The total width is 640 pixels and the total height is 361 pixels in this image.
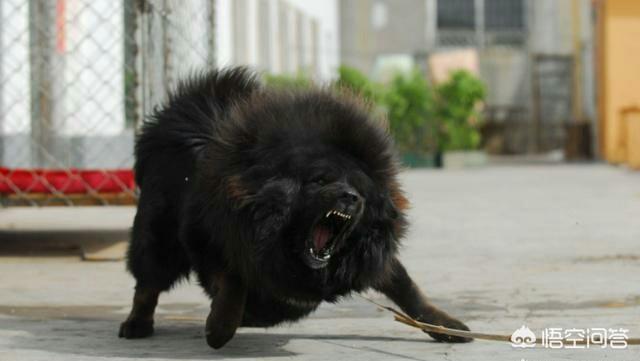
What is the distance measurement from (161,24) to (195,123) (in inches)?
132

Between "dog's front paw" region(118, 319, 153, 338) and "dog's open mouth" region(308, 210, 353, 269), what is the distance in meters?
1.15

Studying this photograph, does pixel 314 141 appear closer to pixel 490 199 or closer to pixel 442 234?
pixel 442 234

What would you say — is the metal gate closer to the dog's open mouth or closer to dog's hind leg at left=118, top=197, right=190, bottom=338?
dog's hind leg at left=118, top=197, right=190, bottom=338

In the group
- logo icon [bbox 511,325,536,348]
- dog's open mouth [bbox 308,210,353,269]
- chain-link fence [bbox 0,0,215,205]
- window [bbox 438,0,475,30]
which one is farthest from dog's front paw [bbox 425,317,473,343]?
window [bbox 438,0,475,30]

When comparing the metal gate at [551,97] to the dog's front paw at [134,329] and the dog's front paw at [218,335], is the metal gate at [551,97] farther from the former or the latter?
the dog's front paw at [218,335]

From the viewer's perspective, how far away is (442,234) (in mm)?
9336

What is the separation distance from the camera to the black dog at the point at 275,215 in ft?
12.7

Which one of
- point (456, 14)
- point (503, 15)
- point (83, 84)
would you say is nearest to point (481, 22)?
point (503, 15)

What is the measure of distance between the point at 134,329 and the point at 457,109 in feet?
68.6

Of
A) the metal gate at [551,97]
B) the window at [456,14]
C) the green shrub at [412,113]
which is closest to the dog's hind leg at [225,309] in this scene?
the green shrub at [412,113]

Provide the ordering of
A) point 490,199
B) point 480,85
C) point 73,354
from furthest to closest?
point 480,85, point 490,199, point 73,354

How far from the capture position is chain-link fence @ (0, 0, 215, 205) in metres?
7.68

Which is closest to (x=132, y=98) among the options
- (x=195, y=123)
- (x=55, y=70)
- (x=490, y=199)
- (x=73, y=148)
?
(x=73, y=148)

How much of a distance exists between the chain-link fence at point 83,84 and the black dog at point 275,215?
296 centimetres
